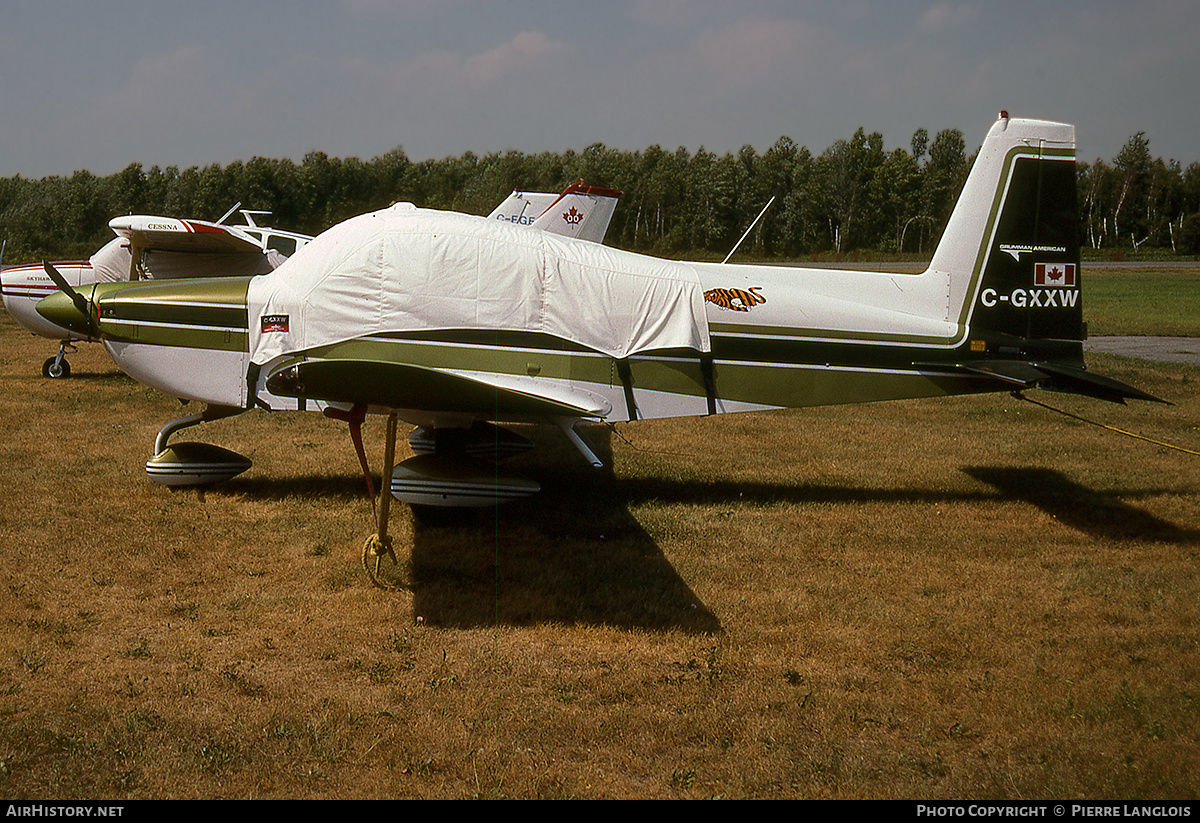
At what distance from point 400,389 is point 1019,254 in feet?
17.8

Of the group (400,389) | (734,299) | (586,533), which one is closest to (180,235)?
(586,533)

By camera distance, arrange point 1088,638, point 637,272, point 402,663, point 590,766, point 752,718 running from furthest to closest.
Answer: point 637,272
point 1088,638
point 402,663
point 752,718
point 590,766

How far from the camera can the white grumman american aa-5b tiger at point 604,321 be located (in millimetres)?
6465

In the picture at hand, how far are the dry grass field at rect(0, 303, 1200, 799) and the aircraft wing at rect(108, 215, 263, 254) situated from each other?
197 inches

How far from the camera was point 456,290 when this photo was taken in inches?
255

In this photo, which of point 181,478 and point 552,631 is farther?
point 181,478

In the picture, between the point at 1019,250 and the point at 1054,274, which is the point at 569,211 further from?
the point at 1054,274

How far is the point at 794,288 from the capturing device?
7.32 m

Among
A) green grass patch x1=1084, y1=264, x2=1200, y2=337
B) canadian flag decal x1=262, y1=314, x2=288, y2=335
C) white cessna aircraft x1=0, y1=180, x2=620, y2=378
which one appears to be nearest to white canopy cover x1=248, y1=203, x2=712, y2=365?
canadian flag decal x1=262, y1=314, x2=288, y2=335

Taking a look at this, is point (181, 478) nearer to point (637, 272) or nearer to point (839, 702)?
point (637, 272)

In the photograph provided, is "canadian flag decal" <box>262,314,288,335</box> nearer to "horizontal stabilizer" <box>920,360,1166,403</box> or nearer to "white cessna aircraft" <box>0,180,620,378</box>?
"horizontal stabilizer" <box>920,360,1166,403</box>

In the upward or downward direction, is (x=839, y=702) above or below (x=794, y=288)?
below

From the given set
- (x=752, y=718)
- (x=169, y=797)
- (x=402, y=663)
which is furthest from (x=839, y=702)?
(x=169, y=797)
